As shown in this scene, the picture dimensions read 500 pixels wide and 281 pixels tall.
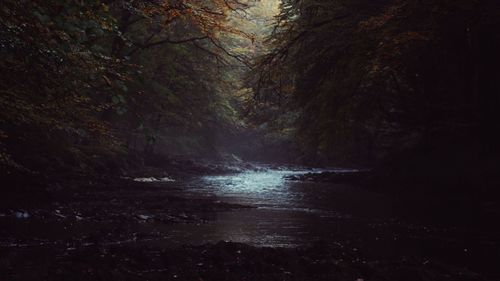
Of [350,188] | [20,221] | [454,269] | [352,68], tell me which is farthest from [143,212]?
[350,188]

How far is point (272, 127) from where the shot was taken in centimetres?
1802

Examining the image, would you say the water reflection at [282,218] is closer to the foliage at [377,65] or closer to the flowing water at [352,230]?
the flowing water at [352,230]

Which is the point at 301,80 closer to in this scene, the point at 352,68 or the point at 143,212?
the point at 352,68

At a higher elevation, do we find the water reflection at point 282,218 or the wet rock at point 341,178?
the wet rock at point 341,178

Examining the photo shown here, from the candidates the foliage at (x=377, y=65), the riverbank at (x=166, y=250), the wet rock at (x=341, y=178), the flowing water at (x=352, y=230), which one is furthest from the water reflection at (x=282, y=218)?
the wet rock at (x=341, y=178)

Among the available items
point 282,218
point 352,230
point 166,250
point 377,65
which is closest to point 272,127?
point 377,65

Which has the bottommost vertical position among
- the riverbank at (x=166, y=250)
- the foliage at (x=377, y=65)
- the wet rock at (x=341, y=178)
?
the riverbank at (x=166, y=250)

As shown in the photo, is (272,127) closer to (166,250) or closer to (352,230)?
(352,230)

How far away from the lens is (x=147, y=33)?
2083 cm

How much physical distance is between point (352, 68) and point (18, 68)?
9295 mm

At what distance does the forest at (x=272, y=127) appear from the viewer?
5555 millimetres

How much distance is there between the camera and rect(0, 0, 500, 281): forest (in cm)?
555

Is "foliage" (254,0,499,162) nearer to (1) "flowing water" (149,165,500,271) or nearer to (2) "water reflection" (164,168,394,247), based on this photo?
(2) "water reflection" (164,168,394,247)

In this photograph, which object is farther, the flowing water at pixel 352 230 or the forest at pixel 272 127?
the flowing water at pixel 352 230
